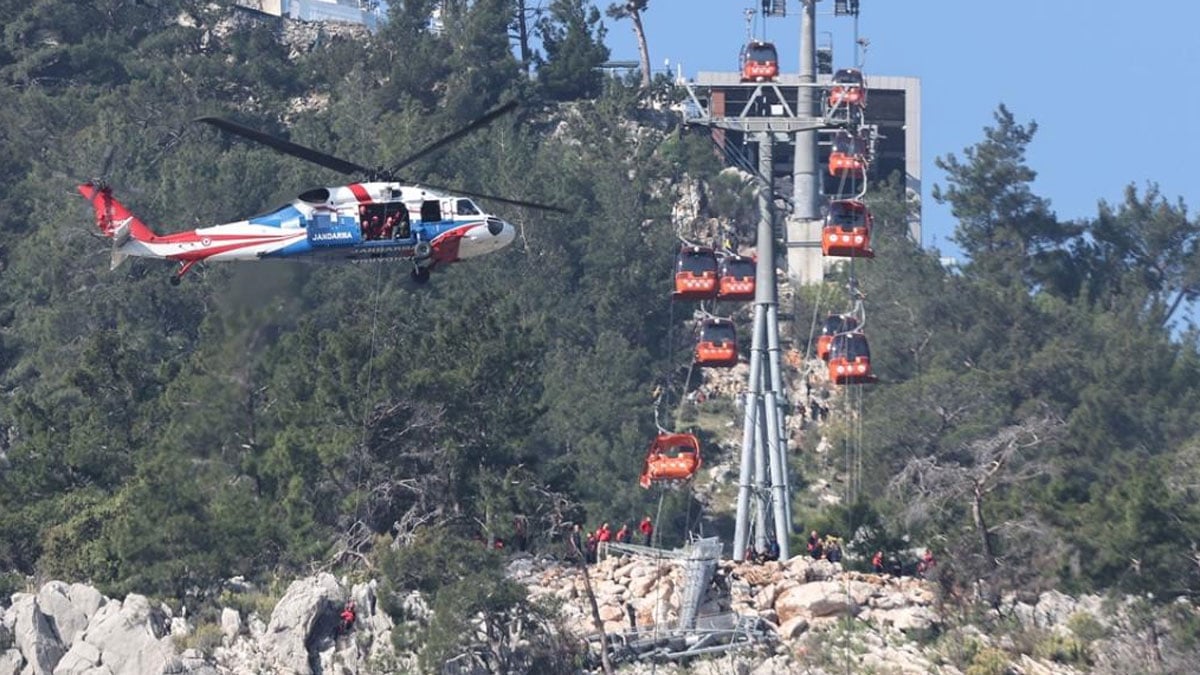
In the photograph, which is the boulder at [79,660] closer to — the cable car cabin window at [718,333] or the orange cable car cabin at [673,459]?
the orange cable car cabin at [673,459]

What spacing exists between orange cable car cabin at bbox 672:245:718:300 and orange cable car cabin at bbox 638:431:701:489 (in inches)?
133

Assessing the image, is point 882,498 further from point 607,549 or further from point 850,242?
point 607,549

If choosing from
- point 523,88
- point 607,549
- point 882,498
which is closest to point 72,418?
point 607,549

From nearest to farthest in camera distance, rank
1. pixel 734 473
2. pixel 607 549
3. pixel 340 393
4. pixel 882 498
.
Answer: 1. pixel 607 549
2. pixel 340 393
3. pixel 882 498
4. pixel 734 473

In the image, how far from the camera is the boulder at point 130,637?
210ft

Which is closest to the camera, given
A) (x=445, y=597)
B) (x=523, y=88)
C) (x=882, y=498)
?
(x=445, y=597)

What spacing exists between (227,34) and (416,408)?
54768mm

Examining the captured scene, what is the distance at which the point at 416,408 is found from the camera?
72.7m

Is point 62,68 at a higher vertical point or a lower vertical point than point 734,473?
higher

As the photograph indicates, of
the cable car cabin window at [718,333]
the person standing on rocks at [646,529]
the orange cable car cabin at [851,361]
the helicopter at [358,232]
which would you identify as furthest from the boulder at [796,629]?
the person standing on rocks at [646,529]

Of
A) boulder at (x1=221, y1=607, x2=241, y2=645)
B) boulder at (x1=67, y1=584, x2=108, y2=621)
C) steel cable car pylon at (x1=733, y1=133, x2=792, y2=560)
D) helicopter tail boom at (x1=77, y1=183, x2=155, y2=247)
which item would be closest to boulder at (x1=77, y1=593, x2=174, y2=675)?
boulder at (x1=67, y1=584, x2=108, y2=621)

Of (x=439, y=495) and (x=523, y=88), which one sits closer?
(x=439, y=495)

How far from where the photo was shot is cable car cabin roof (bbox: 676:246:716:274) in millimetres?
73531

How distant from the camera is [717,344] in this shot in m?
75.4
